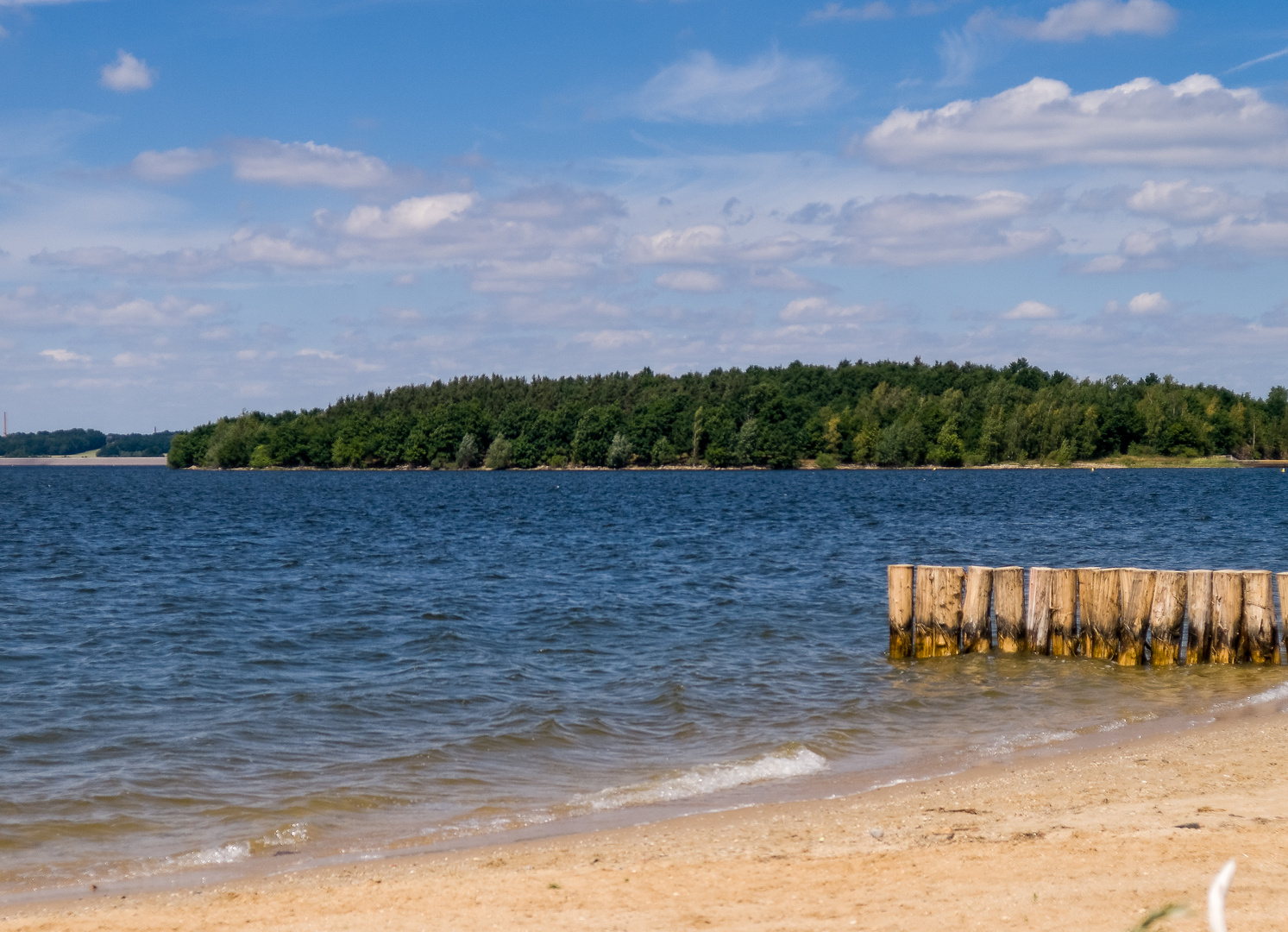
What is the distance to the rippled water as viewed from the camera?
11.5 m

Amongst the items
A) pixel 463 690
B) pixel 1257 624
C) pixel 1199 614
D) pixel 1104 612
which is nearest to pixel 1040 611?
pixel 1104 612

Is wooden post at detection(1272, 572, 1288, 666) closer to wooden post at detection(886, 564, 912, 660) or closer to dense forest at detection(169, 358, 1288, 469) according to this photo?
wooden post at detection(886, 564, 912, 660)

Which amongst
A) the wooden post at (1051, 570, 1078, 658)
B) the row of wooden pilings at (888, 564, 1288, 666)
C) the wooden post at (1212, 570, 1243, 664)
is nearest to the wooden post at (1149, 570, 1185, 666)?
the row of wooden pilings at (888, 564, 1288, 666)

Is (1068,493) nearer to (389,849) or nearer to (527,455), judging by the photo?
(389,849)

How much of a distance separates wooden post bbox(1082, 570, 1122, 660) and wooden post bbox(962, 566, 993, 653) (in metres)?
1.53

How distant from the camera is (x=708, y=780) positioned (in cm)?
1229

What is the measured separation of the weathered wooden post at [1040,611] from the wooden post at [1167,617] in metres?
1.55

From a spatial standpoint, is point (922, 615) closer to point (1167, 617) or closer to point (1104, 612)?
point (1104, 612)

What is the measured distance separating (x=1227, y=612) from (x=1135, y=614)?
129 cm

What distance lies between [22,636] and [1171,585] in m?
20.8

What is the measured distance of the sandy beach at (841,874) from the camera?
7.25 m

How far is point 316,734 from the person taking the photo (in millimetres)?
14438

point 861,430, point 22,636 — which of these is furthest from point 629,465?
point 22,636

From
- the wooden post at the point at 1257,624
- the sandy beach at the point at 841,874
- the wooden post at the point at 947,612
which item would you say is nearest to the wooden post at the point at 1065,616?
the wooden post at the point at 947,612
